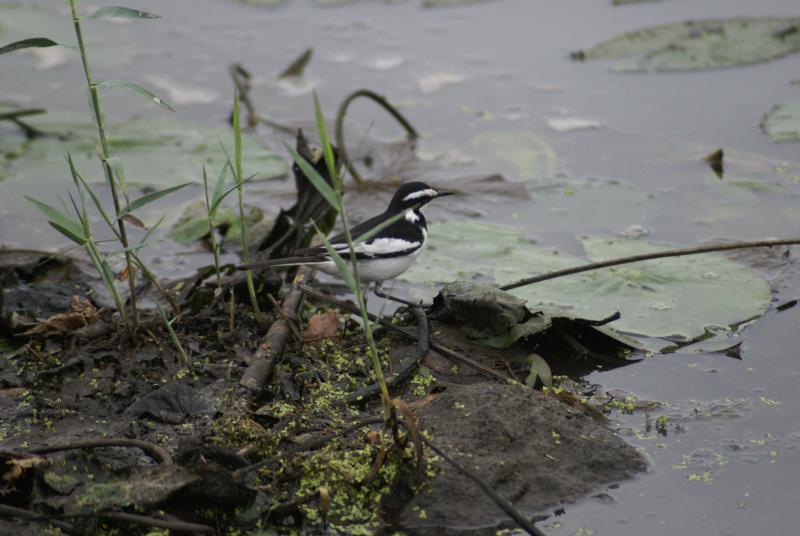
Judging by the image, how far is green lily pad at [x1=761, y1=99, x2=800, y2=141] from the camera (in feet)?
24.8

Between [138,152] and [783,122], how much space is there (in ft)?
15.9

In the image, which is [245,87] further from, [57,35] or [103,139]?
[103,139]

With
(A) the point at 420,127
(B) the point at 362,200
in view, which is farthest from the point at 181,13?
(B) the point at 362,200

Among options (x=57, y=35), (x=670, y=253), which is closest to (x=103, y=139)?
(x=670, y=253)

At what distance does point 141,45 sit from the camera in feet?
34.2

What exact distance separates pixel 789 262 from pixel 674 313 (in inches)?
40.7

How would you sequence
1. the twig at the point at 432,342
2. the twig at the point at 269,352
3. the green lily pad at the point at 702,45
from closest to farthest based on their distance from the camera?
the twig at the point at 269,352, the twig at the point at 432,342, the green lily pad at the point at 702,45

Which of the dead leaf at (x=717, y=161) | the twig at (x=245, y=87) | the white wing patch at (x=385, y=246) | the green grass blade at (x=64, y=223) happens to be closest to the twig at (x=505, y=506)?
the white wing patch at (x=385, y=246)

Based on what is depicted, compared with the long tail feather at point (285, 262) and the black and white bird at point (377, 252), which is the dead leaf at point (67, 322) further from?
the black and white bird at point (377, 252)

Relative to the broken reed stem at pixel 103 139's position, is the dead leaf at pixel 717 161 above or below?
below

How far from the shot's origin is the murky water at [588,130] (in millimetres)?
4172

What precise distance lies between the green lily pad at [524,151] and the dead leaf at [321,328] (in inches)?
107

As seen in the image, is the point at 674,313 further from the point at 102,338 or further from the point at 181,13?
the point at 181,13

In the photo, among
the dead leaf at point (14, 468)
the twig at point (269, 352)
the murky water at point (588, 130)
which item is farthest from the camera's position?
the twig at point (269, 352)
